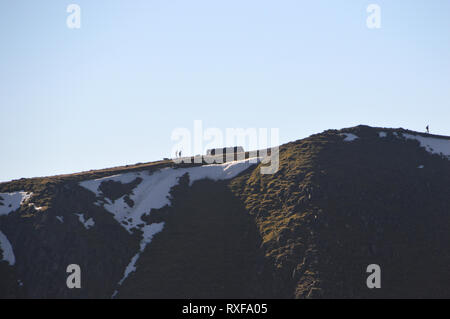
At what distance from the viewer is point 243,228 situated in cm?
8494

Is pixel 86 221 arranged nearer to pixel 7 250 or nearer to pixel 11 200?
pixel 7 250

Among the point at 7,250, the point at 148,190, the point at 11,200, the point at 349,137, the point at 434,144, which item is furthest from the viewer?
the point at 349,137

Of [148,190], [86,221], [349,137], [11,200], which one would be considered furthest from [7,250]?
[349,137]

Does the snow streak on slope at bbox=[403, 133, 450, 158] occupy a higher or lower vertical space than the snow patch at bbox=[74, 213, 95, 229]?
higher

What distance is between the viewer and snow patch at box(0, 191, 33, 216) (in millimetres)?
85625

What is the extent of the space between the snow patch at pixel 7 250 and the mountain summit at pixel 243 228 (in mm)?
227

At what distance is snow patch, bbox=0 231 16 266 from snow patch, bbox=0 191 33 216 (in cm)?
550

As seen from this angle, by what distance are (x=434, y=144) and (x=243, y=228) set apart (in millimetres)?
44548

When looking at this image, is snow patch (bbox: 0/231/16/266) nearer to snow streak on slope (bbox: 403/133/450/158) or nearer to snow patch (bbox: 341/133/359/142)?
snow patch (bbox: 341/133/359/142)

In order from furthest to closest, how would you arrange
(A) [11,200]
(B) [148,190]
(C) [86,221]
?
1. (B) [148,190]
2. (A) [11,200]
3. (C) [86,221]

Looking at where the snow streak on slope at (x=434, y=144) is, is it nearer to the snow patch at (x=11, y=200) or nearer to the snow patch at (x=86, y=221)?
the snow patch at (x=86, y=221)

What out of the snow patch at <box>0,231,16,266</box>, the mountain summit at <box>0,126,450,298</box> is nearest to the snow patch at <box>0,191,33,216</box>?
the mountain summit at <box>0,126,450,298</box>
